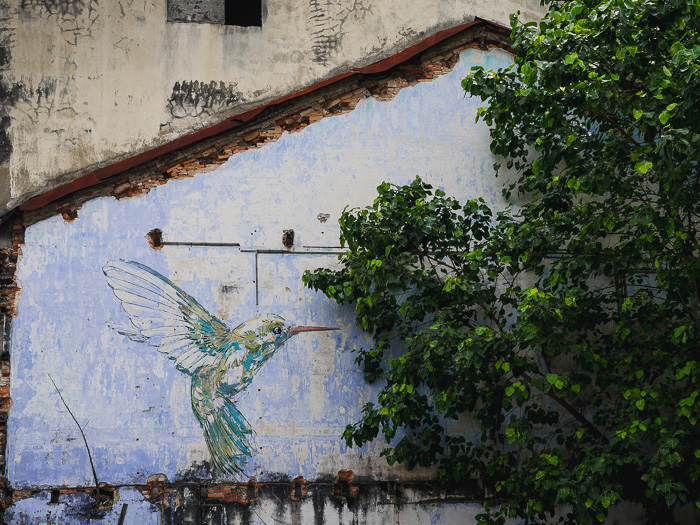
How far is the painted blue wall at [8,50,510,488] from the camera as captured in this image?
8602 millimetres

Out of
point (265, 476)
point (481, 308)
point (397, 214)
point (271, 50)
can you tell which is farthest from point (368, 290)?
point (271, 50)

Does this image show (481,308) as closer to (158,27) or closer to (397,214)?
(397,214)

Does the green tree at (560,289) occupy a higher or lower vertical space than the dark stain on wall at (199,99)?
lower

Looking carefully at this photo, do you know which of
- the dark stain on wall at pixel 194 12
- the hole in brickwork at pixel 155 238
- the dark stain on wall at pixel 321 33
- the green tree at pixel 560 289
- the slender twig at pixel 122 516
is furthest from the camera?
the dark stain on wall at pixel 321 33

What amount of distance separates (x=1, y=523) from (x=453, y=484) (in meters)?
4.66

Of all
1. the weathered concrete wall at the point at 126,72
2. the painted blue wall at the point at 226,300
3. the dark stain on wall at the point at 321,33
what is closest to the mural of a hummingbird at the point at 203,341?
the painted blue wall at the point at 226,300

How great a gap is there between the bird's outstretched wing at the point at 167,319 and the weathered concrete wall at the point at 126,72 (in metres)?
3.29

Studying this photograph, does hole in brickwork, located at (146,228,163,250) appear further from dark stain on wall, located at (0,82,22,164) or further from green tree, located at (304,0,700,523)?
dark stain on wall, located at (0,82,22,164)

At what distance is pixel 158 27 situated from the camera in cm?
1222

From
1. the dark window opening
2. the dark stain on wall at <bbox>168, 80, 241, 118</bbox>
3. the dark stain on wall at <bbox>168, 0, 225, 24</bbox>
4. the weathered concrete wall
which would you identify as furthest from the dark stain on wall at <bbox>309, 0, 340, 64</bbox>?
the dark stain on wall at <bbox>168, 80, 241, 118</bbox>

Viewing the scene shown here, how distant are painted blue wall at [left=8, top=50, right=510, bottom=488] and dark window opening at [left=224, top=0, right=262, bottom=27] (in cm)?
387

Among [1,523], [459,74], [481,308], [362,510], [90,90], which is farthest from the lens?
[90,90]

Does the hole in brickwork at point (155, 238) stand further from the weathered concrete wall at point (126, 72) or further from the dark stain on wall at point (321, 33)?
the dark stain on wall at point (321, 33)

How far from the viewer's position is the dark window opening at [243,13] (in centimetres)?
1269
